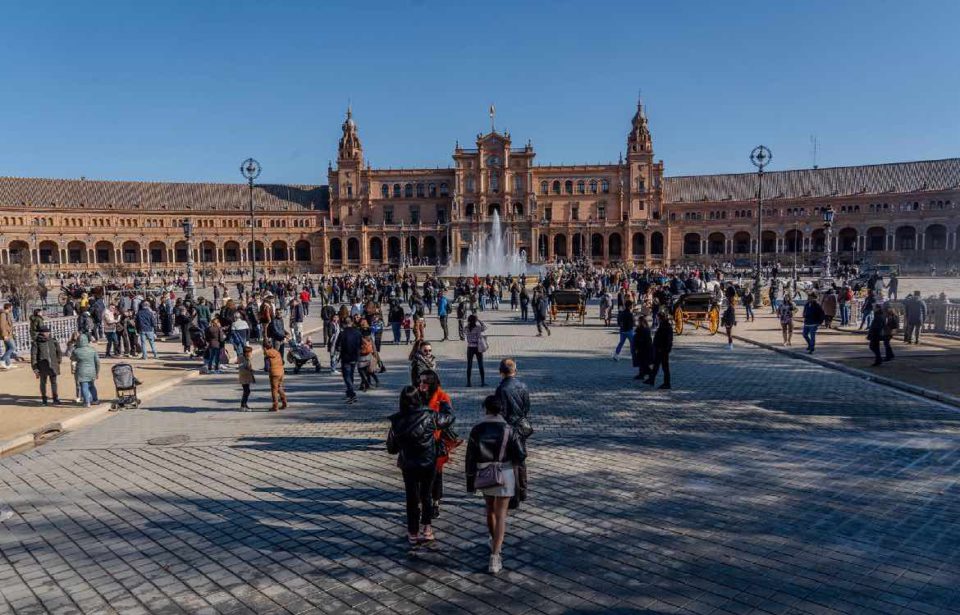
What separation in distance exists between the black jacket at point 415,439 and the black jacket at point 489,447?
471 millimetres

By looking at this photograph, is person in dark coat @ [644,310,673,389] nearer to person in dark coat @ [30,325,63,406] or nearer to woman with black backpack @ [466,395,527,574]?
woman with black backpack @ [466,395,527,574]

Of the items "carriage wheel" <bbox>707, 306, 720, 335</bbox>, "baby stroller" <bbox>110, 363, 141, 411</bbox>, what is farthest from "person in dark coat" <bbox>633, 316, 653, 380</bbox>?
"baby stroller" <bbox>110, 363, 141, 411</bbox>

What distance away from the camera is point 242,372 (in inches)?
485

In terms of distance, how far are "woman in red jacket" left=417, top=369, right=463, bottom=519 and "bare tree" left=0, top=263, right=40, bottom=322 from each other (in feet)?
95.8

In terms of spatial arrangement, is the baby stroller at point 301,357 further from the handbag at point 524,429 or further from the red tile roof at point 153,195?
the red tile roof at point 153,195

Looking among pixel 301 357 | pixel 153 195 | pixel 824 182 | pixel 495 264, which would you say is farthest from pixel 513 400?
pixel 824 182

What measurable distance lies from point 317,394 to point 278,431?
9.62ft

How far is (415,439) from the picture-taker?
594cm

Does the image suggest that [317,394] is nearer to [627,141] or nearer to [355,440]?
[355,440]

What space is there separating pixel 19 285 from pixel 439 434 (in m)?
31.8

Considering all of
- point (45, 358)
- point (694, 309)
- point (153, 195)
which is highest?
point (153, 195)

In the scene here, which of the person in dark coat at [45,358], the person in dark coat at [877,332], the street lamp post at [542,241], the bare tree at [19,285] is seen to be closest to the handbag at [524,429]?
the person in dark coat at [45,358]

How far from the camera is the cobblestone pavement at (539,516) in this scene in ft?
18.2

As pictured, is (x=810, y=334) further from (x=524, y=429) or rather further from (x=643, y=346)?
(x=524, y=429)
